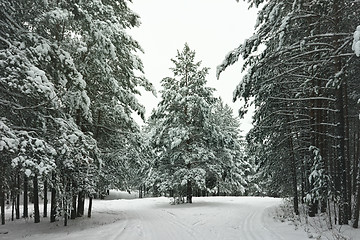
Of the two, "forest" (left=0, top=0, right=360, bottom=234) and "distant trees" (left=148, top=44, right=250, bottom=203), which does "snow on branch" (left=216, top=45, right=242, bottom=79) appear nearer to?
"forest" (left=0, top=0, right=360, bottom=234)

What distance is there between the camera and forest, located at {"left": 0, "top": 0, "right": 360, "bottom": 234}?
7.11 meters

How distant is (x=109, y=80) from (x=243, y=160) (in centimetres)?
2857

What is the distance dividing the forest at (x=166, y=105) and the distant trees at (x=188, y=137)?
9cm

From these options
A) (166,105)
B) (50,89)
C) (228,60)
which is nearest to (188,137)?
(166,105)

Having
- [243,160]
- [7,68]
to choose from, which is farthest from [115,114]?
[243,160]

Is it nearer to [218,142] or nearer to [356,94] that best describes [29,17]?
[356,94]

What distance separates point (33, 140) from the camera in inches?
256

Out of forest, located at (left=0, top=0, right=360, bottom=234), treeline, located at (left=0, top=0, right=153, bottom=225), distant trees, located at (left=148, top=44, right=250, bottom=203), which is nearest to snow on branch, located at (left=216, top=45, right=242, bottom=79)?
forest, located at (left=0, top=0, right=360, bottom=234)

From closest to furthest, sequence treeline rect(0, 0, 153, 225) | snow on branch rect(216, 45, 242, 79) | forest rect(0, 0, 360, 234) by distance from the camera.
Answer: treeline rect(0, 0, 153, 225) < forest rect(0, 0, 360, 234) < snow on branch rect(216, 45, 242, 79)

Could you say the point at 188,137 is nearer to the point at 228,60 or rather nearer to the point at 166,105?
the point at 166,105

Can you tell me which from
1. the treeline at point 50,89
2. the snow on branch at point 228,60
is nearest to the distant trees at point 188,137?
the treeline at point 50,89

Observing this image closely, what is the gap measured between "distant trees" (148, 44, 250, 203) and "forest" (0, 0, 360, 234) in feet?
0.29

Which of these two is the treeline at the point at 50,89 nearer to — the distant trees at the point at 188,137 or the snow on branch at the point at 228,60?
the snow on branch at the point at 228,60

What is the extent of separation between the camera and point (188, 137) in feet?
64.4
